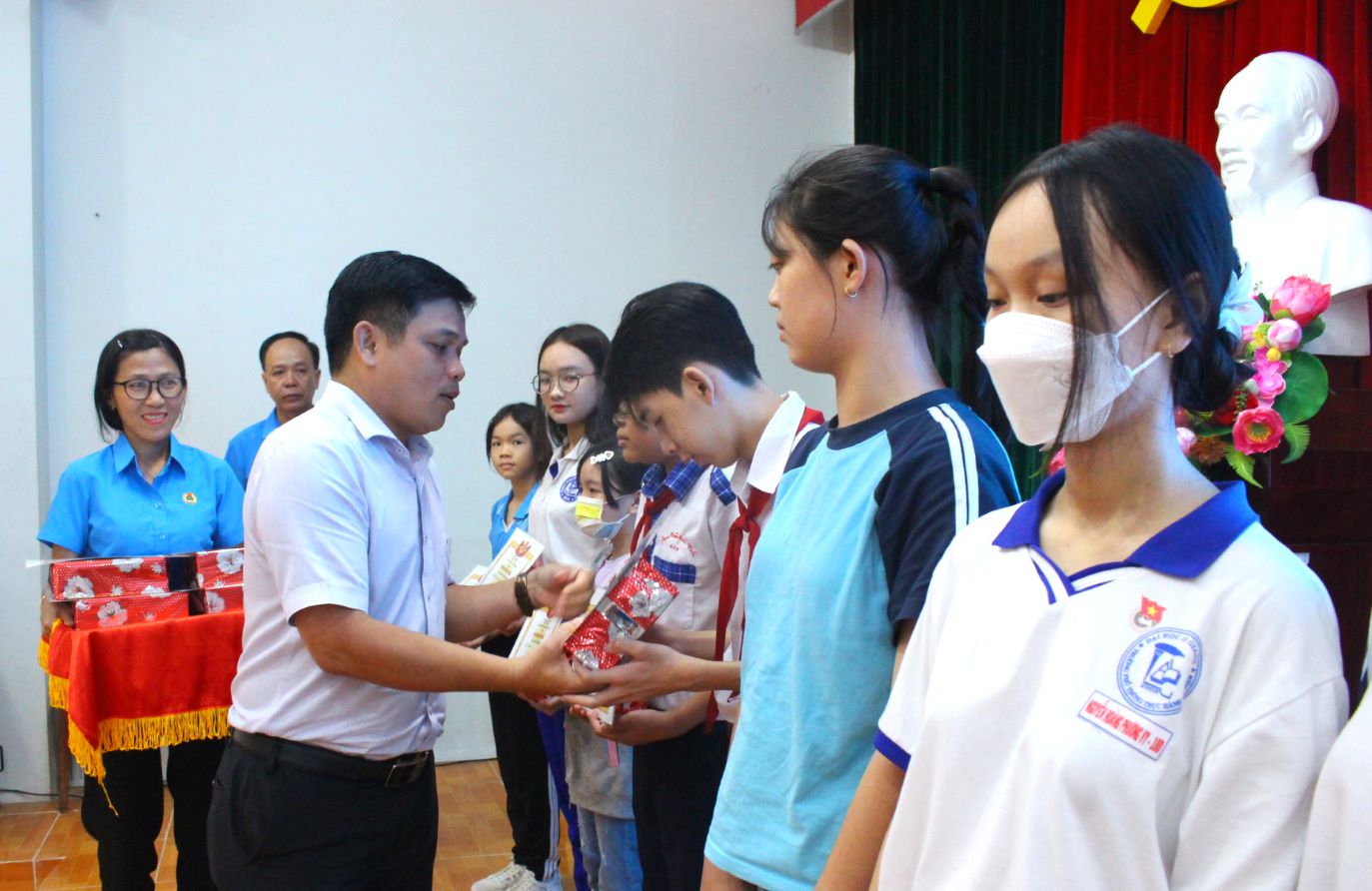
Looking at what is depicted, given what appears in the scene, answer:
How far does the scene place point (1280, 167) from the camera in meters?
2.78

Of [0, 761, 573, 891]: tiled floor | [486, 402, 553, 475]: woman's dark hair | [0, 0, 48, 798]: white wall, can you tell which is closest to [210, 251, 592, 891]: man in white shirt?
[486, 402, 553, 475]: woman's dark hair

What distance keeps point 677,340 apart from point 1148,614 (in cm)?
114

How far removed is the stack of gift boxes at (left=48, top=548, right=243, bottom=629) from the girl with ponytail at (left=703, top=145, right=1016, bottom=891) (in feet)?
6.89

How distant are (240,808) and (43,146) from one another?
3.84m

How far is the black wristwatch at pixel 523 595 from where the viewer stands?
2.13 m

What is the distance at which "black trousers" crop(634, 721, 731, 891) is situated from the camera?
81.6 inches

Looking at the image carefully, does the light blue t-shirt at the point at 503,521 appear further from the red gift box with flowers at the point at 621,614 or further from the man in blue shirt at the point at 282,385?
the red gift box with flowers at the point at 621,614

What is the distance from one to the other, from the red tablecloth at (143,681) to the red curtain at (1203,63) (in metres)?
3.08

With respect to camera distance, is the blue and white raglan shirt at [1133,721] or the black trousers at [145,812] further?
the black trousers at [145,812]

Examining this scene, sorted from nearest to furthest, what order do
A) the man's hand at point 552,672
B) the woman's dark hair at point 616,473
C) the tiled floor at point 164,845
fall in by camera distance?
the man's hand at point 552,672 < the woman's dark hair at point 616,473 < the tiled floor at point 164,845

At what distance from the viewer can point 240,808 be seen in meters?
1.73

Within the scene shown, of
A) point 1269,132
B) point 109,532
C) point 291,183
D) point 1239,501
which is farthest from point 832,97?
point 1239,501

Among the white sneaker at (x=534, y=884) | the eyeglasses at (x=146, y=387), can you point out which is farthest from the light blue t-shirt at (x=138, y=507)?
the white sneaker at (x=534, y=884)

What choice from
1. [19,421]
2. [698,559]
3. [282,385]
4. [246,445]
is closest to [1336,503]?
[698,559]
